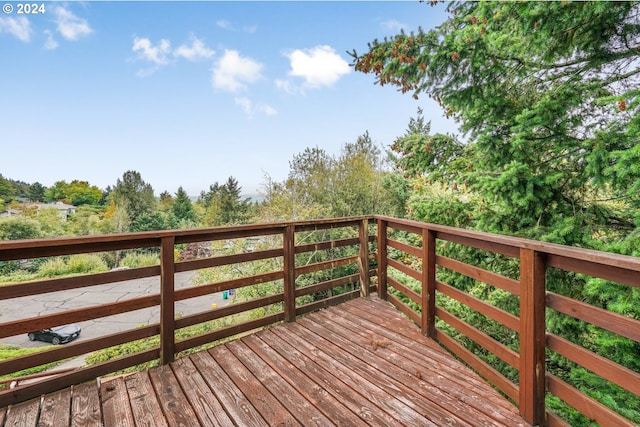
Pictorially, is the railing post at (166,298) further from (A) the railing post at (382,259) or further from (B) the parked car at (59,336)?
(B) the parked car at (59,336)

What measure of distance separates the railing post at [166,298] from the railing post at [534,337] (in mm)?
2336

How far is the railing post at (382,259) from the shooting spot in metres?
3.45

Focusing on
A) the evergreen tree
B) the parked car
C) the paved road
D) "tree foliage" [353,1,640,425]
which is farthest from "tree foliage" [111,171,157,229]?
"tree foliage" [353,1,640,425]

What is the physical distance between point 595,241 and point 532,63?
6.92ft

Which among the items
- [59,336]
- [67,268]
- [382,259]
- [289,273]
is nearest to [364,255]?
[382,259]

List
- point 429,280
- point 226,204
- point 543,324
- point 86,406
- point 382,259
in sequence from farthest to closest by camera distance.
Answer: point 226,204 → point 382,259 → point 429,280 → point 86,406 → point 543,324

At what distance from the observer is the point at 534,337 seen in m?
1.52

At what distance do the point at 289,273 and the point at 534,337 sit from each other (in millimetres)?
2069

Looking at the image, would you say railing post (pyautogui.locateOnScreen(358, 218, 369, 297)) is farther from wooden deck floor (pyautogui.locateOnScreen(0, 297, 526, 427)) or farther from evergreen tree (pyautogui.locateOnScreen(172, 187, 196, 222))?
evergreen tree (pyautogui.locateOnScreen(172, 187, 196, 222))

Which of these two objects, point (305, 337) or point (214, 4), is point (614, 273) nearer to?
point (305, 337)

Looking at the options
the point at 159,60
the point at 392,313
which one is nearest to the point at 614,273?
the point at 392,313

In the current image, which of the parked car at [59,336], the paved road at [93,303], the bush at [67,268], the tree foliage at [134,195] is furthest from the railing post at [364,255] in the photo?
the tree foliage at [134,195]

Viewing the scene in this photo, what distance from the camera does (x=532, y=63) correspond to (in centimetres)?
337

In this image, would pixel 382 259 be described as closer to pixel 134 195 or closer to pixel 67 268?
pixel 67 268
